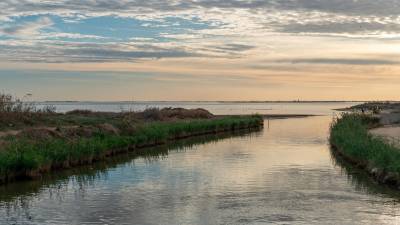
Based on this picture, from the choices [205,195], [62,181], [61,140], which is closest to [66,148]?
[61,140]

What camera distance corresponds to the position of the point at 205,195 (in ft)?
60.3

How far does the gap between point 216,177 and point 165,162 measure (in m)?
6.57

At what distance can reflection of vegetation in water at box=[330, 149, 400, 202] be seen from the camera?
63.3 feet

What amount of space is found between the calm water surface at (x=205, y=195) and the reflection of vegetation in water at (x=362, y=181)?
1.4 inches

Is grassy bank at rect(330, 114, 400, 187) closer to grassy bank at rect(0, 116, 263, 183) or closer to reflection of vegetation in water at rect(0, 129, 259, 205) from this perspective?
reflection of vegetation in water at rect(0, 129, 259, 205)

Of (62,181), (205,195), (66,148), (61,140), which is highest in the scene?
(61,140)

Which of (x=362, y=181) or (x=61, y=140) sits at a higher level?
(x=61, y=140)

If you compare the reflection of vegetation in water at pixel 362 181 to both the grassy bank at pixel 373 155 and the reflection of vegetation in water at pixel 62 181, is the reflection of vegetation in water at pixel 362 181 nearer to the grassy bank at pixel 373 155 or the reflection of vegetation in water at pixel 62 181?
the grassy bank at pixel 373 155

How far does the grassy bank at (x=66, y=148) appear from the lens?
861 inches

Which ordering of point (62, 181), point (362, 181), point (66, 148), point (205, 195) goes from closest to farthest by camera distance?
point (205, 195) → point (362, 181) → point (62, 181) → point (66, 148)

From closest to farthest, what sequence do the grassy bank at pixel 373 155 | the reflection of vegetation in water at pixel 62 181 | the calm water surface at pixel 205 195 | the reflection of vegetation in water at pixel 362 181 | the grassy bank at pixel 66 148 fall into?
1. the calm water surface at pixel 205 195
2. the reflection of vegetation in water at pixel 62 181
3. the reflection of vegetation in water at pixel 362 181
4. the grassy bank at pixel 373 155
5. the grassy bank at pixel 66 148

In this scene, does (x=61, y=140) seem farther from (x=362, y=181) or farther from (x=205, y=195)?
(x=362, y=181)

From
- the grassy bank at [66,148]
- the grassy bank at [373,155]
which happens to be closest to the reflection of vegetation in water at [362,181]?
the grassy bank at [373,155]

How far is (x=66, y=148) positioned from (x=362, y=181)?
13.6 m
